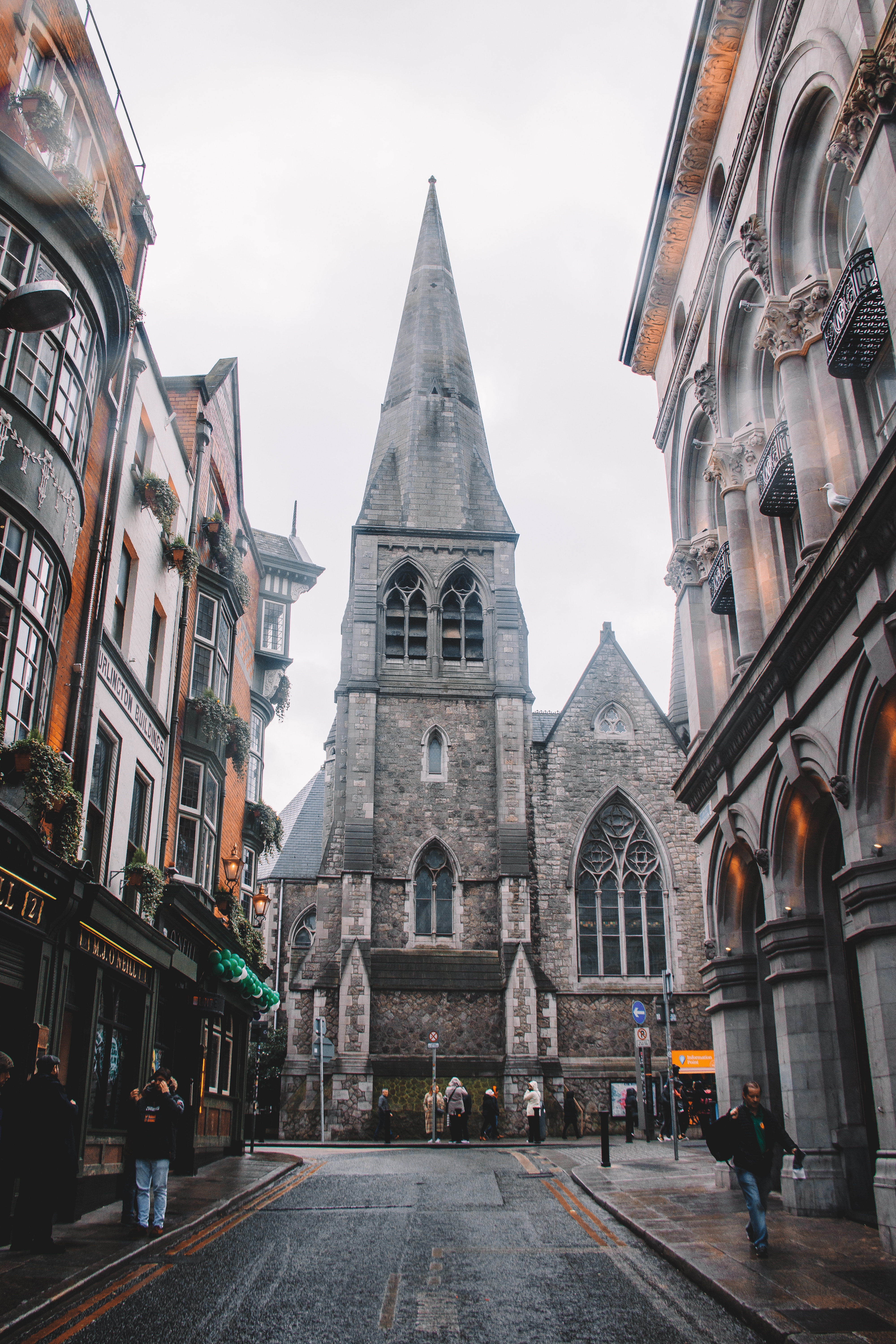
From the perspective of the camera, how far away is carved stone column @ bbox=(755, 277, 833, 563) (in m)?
11.7

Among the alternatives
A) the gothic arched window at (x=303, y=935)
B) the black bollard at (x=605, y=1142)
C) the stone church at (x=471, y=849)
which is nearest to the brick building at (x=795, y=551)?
the black bollard at (x=605, y=1142)

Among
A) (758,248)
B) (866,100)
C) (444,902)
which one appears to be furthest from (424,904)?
(866,100)

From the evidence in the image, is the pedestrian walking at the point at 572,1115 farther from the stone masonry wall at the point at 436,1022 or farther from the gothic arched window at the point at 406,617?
the gothic arched window at the point at 406,617

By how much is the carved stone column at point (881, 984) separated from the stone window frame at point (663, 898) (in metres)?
24.0

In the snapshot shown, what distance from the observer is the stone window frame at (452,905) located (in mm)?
33500

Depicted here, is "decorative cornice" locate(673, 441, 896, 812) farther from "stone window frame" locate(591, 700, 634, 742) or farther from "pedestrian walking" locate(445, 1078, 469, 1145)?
"stone window frame" locate(591, 700, 634, 742)

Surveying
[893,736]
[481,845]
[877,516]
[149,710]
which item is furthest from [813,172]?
[481,845]

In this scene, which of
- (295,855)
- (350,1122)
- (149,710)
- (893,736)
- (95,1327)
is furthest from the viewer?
(295,855)

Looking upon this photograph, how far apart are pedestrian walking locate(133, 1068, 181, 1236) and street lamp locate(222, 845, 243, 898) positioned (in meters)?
10.7

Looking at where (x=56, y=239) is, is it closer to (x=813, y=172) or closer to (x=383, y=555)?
(x=813, y=172)

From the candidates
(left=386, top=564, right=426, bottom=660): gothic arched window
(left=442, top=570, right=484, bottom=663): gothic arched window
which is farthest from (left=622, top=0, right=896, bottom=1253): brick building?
(left=386, top=564, right=426, bottom=660): gothic arched window

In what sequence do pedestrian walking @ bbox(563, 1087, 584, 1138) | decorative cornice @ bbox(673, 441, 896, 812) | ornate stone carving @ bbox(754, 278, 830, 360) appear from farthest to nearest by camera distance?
pedestrian walking @ bbox(563, 1087, 584, 1138)
ornate stone carving @ bbox(754, 278, 830, 360)
decorative cornice @ bbox(673, 441, 896, 812)

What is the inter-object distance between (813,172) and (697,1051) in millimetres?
26153

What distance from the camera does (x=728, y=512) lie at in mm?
15359
